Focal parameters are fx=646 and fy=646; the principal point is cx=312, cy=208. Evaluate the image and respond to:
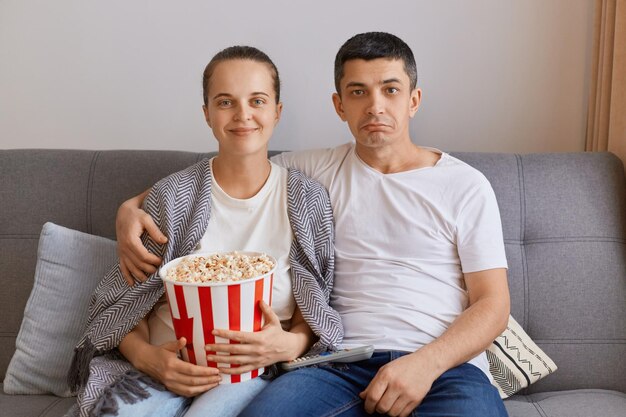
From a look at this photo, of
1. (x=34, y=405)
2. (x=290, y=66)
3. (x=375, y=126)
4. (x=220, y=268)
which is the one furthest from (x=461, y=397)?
(x=290, y=66)

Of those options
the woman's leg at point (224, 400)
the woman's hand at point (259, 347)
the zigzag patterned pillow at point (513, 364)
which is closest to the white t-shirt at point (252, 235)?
the woman's hand at point (259, 347)

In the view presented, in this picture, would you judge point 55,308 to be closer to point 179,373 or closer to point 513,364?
point 179,373

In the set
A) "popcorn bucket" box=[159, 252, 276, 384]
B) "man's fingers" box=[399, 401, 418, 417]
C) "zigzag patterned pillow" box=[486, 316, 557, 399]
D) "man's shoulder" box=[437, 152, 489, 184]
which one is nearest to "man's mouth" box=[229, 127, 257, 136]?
"popcorn bucket" box=[159, 252, 276, 384]

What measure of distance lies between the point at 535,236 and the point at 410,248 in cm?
41

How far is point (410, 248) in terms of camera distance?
167 centimetres

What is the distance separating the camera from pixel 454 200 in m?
1.68

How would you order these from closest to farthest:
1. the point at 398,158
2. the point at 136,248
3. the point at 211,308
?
the point at 211,308 → the point at 136,248 → the point at 398,158

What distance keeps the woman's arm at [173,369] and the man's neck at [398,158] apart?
0.71 meters

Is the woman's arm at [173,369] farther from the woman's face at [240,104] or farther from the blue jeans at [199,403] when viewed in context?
the woman's face at [240,104]

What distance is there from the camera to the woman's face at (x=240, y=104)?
160 centimetres

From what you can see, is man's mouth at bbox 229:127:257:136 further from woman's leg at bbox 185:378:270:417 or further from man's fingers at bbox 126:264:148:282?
woman's leg at bbox 185:378:270:417

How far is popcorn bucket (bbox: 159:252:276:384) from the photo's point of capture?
4.28 ft

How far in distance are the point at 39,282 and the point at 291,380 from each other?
0.80 metres

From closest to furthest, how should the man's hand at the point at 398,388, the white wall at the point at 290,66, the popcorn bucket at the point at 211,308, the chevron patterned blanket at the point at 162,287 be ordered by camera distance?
the popcorn bucket at the point at 211,308
the man's hand at the point at 398,388
the chevron patterned blanket at the point at 162,287
the white wall at the point at 290,66
